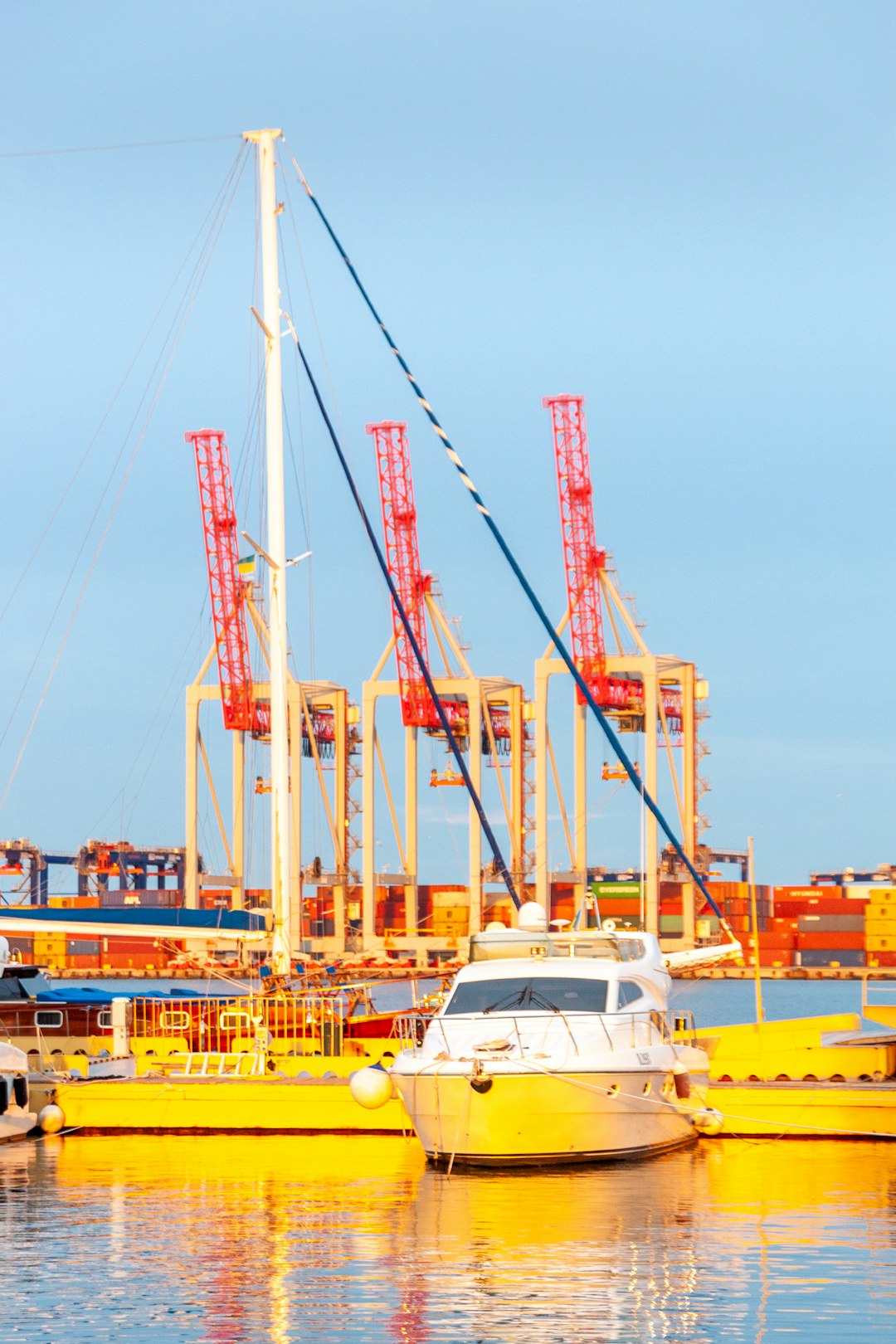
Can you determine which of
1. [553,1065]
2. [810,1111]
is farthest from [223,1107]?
[810,1111]

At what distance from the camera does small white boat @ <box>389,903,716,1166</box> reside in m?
21.6

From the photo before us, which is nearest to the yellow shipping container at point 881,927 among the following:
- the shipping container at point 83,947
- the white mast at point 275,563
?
the shipping container at point 83,947

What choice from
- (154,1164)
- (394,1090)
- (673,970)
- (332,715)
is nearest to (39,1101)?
(154,1164)

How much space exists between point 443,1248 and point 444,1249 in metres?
0.05

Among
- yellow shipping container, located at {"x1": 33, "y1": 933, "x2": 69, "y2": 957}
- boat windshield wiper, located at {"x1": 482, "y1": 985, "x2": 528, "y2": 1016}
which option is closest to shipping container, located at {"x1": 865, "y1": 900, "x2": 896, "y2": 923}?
yellow shipping container, located at {"x1": 33, "y1": 933, "x2": 69, "y2": 957}

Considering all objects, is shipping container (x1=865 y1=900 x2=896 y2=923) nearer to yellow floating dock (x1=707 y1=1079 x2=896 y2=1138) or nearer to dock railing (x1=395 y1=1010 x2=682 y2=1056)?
yellow floating dock (x1=707 y1=1079 x2=896 y2=1138)

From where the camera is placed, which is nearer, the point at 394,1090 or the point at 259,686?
the point at 394,1090

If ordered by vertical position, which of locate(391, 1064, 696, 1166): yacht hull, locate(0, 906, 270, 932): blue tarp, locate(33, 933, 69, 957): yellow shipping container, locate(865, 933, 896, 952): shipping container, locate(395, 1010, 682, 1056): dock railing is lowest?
locate(865, 933, 896, 952): shipping container

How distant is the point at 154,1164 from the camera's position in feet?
78.6

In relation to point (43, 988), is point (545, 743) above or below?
above

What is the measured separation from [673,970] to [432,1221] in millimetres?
12459

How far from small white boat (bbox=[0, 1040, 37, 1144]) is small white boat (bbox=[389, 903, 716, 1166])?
722 centimetres

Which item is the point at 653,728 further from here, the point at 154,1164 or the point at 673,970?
the point at 154,1164

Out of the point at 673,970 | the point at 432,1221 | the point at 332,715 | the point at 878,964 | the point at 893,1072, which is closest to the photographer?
the point at 432,1221
